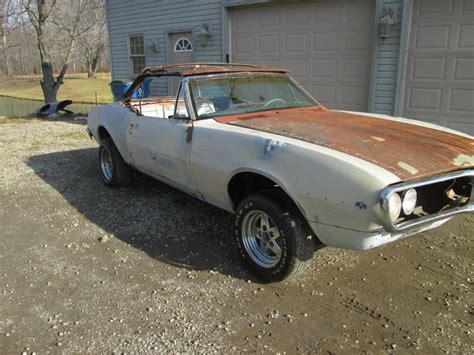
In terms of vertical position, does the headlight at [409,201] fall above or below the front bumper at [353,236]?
above

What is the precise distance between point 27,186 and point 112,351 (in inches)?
163

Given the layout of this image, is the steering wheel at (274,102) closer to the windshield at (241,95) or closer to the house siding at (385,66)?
the windshield at (241,95)

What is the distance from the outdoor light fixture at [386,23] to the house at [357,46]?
17 millimetres

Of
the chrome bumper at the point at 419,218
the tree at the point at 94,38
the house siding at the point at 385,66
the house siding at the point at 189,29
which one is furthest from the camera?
the tree at the point at 94,38

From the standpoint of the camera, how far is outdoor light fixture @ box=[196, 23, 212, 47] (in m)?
10.5

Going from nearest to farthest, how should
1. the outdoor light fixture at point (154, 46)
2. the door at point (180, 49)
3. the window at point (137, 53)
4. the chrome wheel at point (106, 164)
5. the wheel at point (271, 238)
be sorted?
the wheel at point (271, 238), the chrome wheel at point (106, 164), the door at point (180, 49), the outdoor light fixture at point (154, 46), the window at point (137, 53)

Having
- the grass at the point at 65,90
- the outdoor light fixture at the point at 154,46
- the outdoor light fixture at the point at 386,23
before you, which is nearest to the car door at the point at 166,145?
the outdoor light fixture at the point at 386,23

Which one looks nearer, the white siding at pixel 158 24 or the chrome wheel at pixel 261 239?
the chrome wheel at pixel 261 239

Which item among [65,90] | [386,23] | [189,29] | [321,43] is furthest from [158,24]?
[65,90]

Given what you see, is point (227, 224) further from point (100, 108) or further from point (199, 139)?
point (100, 108)

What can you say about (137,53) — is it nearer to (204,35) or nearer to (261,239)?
(204,35)

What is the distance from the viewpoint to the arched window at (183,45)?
1139cm

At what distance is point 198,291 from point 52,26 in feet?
60.0

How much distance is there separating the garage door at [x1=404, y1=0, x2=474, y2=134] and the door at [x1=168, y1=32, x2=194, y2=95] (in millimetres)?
5893
